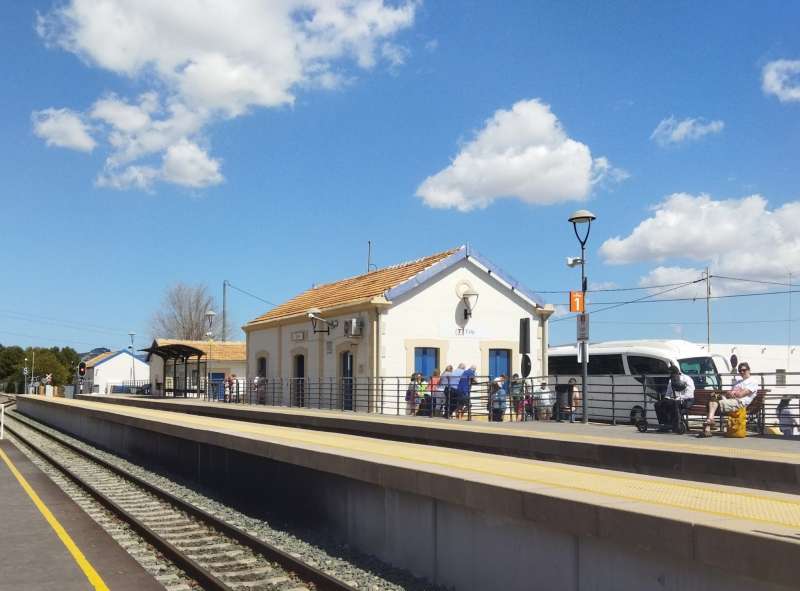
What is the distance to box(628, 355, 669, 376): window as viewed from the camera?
88.0 ft

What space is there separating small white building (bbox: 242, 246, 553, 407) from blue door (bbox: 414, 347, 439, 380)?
35 millimetres

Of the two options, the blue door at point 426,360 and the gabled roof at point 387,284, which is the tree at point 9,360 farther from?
the blue door at point 426,360

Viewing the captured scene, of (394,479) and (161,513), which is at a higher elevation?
(394,479)

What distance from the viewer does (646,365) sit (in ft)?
89.9

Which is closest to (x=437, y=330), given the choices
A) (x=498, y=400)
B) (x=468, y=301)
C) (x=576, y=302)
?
(x=468, y=301)

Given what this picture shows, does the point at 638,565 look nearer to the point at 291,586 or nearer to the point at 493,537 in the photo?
the point at 493,537

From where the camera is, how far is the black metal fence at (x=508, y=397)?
712 inches

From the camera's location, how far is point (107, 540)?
373 inches

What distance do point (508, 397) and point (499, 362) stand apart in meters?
7.30

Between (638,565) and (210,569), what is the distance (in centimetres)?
466

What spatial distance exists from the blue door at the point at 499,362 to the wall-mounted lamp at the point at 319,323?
5826 mm

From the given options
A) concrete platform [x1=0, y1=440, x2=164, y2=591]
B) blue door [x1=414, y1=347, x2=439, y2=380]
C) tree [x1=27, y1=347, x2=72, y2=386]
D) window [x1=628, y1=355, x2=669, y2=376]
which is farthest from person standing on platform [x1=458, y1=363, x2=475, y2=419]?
tree [x1=27, y1=347, x2=72, y2=386]

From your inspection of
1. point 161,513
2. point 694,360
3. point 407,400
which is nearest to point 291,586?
point 161,513

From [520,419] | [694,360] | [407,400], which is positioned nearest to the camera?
[520,419]
